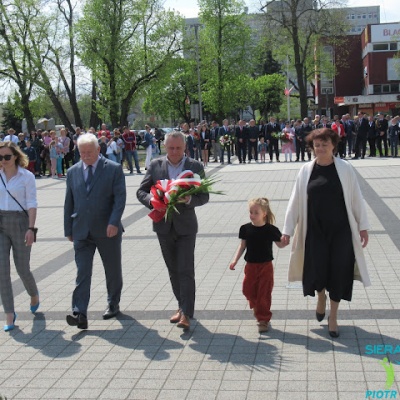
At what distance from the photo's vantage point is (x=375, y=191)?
14.4 m

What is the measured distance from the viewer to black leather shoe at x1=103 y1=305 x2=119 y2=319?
6.23m

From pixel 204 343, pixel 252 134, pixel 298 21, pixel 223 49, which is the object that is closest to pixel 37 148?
pixel 252 134

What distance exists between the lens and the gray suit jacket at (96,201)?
236 inches

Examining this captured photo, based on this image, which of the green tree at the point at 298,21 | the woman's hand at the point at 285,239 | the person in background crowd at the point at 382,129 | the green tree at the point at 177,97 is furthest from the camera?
the green tree at the point at 177,97

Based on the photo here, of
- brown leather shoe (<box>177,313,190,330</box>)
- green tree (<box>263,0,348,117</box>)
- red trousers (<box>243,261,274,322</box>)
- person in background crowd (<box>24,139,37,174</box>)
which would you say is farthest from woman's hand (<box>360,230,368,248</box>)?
green tree (<box>263,0,348,117</box>)

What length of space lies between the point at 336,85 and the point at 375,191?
217 ft

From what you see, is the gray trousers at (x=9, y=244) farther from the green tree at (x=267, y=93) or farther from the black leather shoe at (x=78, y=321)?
the green tree at (x=267, y=93)

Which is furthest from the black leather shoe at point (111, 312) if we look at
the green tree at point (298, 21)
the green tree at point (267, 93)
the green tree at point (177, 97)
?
the green tree at point (267, 93)

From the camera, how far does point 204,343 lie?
5.39 m

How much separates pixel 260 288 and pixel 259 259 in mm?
255

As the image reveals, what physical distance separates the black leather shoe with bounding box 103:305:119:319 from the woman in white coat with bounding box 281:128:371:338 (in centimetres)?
199

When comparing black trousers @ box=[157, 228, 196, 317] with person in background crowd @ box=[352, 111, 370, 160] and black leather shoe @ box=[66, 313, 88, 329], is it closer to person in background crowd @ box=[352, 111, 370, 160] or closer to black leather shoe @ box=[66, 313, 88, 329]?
black leather shoe @ box=[66, 313, 88, 329]

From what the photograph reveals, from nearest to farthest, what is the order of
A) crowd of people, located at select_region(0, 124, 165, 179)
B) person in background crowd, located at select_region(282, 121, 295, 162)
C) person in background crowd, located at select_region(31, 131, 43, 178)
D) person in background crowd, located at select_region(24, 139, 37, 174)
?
1. crowd of people, located at select_region(0, 124, 165, 179)
2. person in background crowd, located at select_region(24, 139, 37, 174)
3. person in background crowd, located at select_region(31, 131, 43, 178)
4. person in background crowd, located at select_region(282, 121, 295, 162)

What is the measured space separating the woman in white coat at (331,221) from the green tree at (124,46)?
125 feet
